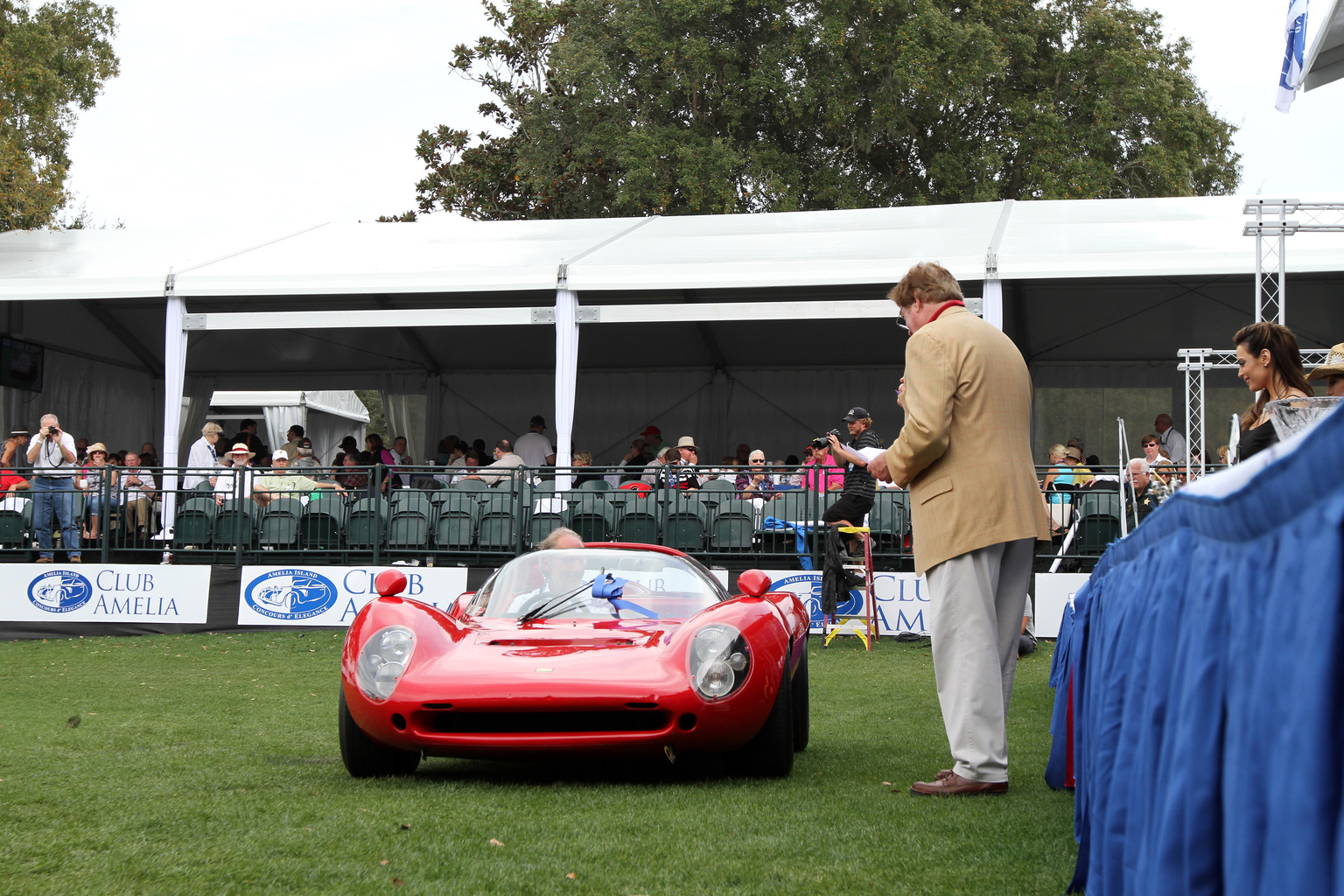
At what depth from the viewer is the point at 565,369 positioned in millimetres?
14594

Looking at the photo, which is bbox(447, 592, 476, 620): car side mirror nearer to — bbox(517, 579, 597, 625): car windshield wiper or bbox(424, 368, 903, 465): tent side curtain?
bbox(517, 579, 597, 625): car windshield wiper

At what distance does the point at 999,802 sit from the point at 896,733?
2140 mm

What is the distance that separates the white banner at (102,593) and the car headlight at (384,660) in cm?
873

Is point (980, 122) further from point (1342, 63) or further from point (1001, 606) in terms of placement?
point (1001, 606)

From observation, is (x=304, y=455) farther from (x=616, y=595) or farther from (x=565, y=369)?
(x=616, y=595)

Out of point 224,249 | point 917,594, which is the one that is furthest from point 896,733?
point 224,249

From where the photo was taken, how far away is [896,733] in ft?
20.7

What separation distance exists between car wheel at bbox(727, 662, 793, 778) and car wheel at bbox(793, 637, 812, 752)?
0.64 m

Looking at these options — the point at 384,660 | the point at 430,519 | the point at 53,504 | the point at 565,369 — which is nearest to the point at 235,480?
the point at 53,504

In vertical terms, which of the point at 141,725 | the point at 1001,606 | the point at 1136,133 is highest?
the point at 1136,133

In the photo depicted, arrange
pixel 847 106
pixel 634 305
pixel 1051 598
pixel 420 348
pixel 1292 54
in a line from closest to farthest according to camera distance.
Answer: pixel 1292 54, pixel 1051 598, pixel 634 305, pixel 420 348, pixel 847 106

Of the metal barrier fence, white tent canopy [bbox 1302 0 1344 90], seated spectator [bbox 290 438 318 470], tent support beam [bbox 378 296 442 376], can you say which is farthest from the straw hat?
tent support beam [bbox 378 296 442 376]

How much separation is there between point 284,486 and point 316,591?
4.77ft

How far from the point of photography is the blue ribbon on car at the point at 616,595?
219 inches
